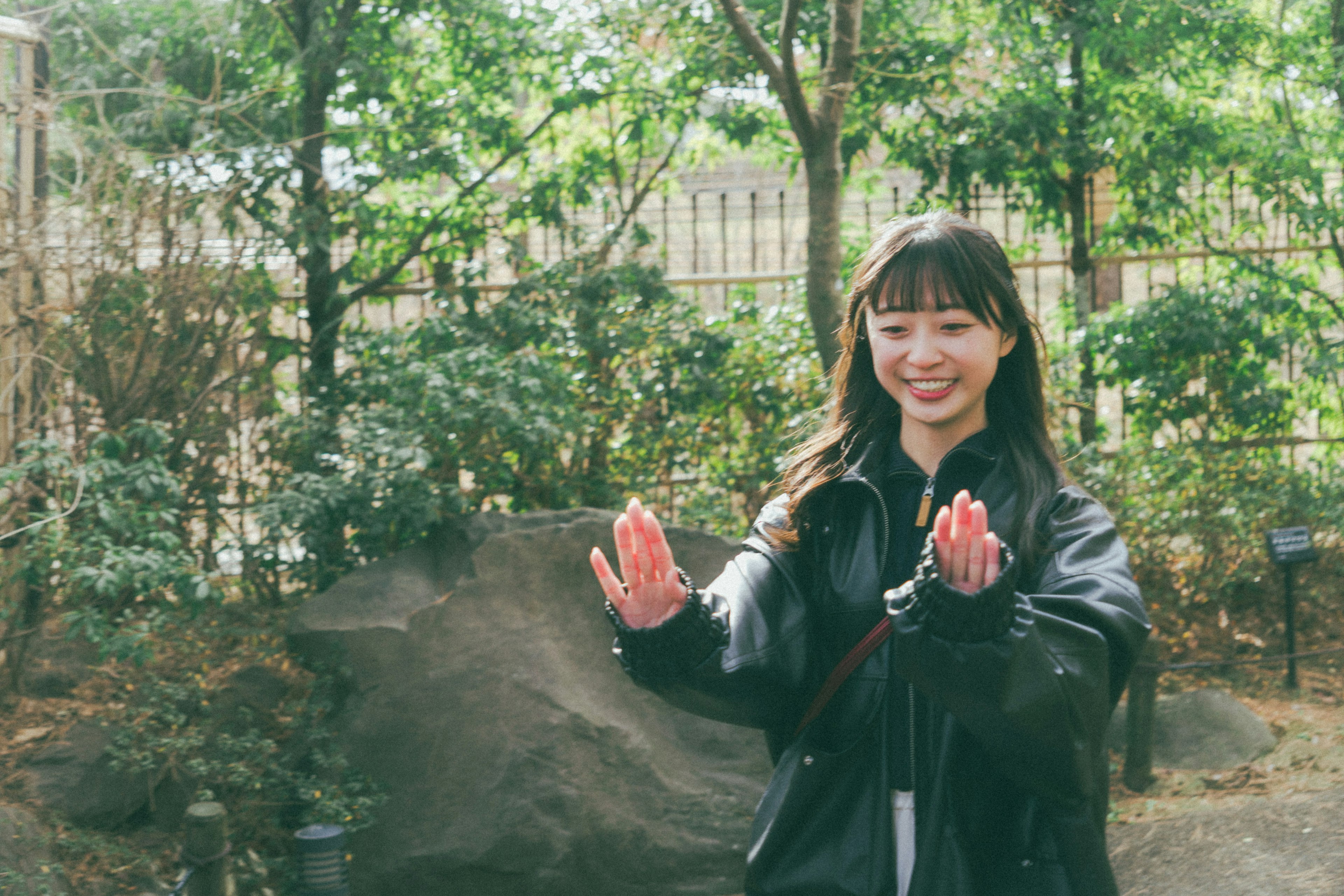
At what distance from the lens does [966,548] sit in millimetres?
1340

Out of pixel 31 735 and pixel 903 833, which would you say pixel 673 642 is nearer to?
pixel 903 833

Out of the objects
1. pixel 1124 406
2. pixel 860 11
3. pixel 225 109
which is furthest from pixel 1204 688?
pixel 225 109

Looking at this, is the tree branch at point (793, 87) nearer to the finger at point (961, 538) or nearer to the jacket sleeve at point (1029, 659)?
the jacket sleeve at point (1029, 659)

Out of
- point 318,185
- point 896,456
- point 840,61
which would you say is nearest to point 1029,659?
point 896,456

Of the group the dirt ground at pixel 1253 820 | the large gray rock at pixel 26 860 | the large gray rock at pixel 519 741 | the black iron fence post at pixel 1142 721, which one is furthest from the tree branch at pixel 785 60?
the large gray rock at pixel 26 860

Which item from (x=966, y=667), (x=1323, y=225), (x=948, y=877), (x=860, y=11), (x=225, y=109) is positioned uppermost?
(x=860, y=11)

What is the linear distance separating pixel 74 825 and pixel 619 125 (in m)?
4.30

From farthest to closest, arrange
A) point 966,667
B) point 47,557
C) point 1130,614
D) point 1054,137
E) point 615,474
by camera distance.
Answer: point 1054,137, point 615,474, point 47,557, point 1130,614, point 966,667

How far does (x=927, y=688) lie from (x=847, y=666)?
30 cm

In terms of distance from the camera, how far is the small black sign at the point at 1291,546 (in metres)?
5.33

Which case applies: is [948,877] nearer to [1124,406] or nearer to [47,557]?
[47,557]

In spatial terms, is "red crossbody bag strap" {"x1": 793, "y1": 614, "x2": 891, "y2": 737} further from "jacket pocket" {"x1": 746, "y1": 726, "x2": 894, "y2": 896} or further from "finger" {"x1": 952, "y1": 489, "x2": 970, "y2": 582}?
"finger" {"x1": 952, "y1": 489, "x2": 970, "y2": 582}

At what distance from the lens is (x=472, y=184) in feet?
19.4

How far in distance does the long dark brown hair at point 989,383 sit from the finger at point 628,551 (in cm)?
33
